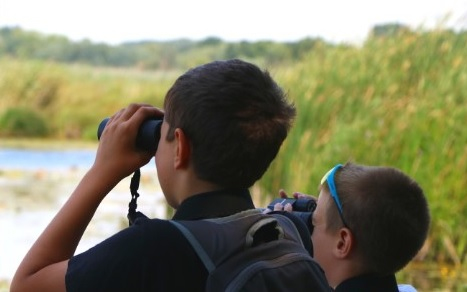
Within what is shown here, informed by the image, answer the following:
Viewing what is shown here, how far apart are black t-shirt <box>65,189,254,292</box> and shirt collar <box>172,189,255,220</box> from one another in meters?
0.07

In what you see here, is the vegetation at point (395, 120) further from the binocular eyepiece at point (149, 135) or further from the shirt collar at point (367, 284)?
the binocular eyepiece at point (149, 135)

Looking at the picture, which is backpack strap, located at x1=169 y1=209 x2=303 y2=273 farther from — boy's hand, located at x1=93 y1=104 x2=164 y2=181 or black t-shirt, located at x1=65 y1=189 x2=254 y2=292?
boy's hand, located at x1=93 y1=104 x2=164 y2=181

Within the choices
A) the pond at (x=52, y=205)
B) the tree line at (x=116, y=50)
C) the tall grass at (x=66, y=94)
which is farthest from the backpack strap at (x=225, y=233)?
the tree line at (x=116, y=50)

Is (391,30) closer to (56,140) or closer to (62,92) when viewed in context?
(56,140)

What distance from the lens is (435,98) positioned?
609 centimetres

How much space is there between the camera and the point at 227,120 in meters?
1.34

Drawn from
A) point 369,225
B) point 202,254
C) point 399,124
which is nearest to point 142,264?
point 202,254

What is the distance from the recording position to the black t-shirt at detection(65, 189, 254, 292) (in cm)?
128

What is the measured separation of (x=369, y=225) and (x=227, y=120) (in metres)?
0.64

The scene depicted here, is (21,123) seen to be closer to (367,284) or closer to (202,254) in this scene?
(367,284)

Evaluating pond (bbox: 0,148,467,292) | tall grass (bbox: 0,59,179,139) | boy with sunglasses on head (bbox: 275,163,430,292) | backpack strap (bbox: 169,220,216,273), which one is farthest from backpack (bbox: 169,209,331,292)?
tall grass (bbox: 0,59,179,139)

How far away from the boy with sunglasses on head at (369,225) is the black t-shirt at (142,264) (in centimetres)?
62

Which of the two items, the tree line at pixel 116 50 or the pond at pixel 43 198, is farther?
the tree line at pixel 116 50

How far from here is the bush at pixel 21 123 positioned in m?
14.6
